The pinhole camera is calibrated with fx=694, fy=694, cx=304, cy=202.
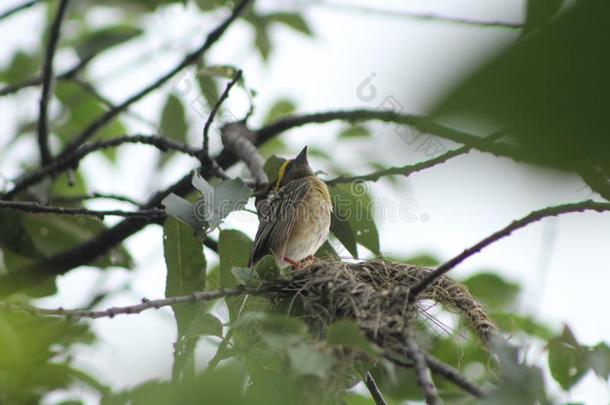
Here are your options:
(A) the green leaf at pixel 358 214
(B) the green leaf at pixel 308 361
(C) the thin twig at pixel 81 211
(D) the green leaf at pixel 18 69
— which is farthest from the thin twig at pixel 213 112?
(D) the green leaf at pixel 18 69

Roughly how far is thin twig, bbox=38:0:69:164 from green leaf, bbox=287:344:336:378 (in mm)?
3513

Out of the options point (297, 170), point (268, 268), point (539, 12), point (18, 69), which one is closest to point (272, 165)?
point (268, 268)

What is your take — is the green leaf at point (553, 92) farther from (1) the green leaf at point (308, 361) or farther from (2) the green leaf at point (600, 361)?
(2) the green leaf at point (600, 361)

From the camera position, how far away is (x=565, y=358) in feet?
8.77

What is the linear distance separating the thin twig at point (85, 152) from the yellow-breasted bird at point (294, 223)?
2.71 feet

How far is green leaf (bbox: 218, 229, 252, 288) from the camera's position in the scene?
11.5 feet

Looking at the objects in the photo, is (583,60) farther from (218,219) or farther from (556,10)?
(218,219)

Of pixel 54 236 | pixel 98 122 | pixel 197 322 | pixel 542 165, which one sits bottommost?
pixel 542 165

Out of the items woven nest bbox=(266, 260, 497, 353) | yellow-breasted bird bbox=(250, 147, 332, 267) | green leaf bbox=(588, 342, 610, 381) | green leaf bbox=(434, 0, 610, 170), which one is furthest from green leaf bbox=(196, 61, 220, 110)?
green leaf bbox=(434, 0, 610, 170)

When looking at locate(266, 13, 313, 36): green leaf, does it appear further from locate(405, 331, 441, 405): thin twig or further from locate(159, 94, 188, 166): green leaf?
locate(405, 331, 441, 405): thin twig

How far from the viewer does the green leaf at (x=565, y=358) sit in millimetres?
2635

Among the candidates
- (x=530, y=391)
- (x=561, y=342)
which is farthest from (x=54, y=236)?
(x=530, y=391)

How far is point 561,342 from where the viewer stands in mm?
2680

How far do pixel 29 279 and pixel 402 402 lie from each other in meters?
2.36
